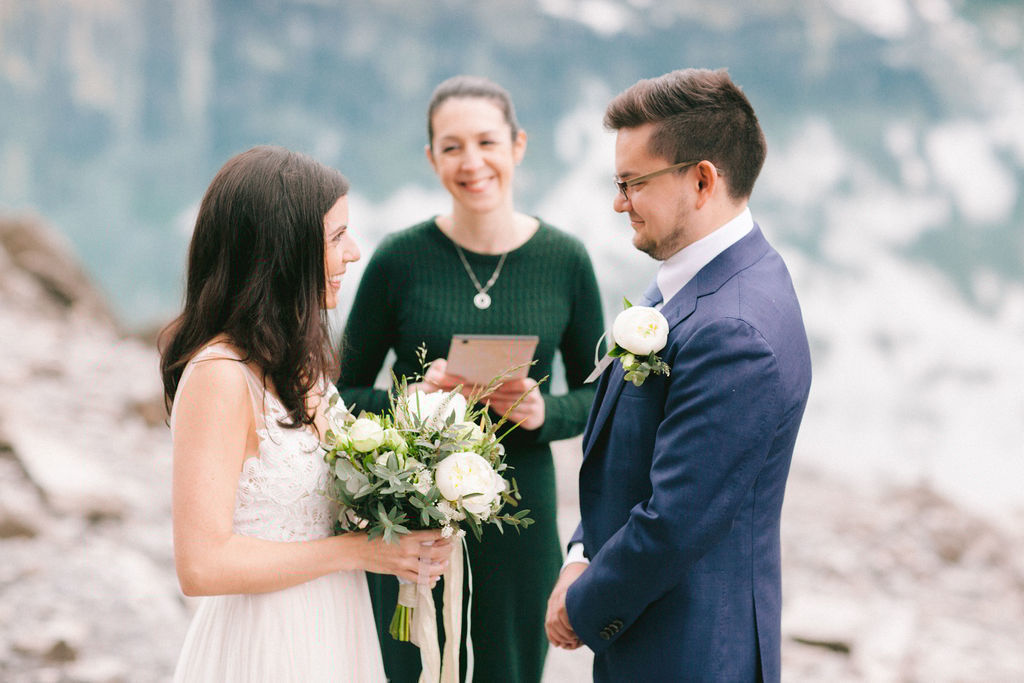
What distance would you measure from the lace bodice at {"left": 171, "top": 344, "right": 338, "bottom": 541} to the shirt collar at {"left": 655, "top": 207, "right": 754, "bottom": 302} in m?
0.83

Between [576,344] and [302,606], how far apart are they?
1277mm

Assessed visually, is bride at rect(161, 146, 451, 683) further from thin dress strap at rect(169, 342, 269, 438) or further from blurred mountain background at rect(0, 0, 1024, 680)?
blurred mountain background at rect(0, 0, 1024, 680)

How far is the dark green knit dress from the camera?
8.50 feet

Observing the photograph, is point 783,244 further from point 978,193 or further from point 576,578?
point 576,578

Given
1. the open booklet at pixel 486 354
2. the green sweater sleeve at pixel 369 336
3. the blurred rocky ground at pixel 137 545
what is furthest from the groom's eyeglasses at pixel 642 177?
the blurred rocky ground at pixel 137 545

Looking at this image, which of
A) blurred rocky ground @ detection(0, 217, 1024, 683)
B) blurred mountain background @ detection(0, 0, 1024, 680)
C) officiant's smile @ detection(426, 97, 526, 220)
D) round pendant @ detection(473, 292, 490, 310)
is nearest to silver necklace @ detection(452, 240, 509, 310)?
round pendant @ detection(473, 292, 490, 310)

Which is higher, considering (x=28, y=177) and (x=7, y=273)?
(x=28, y=177)

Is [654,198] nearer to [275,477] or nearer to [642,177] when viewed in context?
[642,177]

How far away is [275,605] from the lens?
1.81 metres

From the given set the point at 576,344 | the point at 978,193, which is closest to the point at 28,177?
the point at 576,344

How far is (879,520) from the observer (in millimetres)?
6922

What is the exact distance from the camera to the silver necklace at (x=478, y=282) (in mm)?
2670

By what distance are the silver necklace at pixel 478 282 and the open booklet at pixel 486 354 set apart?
1.19 ft

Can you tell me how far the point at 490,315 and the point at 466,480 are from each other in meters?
1.02
